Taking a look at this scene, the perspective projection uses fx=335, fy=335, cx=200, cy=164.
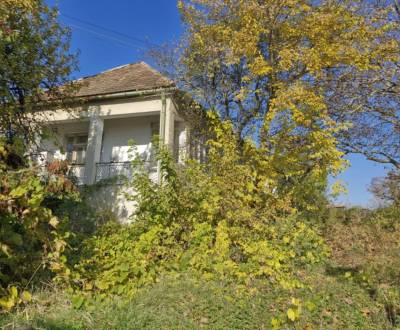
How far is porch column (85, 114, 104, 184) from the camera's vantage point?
1098 centimetres

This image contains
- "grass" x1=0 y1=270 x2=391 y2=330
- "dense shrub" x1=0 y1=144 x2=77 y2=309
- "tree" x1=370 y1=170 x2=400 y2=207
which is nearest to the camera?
"dense shrub" x1=0 y1=144 x2=77 y2=309

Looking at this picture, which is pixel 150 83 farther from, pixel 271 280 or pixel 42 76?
pixel 271 280

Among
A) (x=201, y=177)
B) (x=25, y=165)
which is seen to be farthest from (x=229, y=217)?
(x=25, y=165)

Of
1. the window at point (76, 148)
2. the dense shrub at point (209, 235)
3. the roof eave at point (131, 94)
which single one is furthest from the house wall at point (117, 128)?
the dense shrub at point (209, 235)

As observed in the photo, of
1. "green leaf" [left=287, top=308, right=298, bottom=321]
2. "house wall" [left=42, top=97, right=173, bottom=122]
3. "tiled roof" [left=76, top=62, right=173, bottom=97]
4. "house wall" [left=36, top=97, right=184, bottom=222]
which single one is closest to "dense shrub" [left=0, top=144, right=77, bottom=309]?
"green leaf" [left=287, top=308, right=298, bottom=321]

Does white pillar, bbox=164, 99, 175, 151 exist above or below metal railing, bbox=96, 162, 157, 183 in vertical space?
above

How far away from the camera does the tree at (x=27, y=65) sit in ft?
23.0

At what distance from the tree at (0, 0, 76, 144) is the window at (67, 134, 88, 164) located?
442 cm

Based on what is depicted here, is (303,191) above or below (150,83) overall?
below

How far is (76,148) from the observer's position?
13414 millimetres

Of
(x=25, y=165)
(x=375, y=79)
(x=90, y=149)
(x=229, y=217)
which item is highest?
(x=375, y=79)

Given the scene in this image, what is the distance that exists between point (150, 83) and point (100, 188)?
3.75 metres

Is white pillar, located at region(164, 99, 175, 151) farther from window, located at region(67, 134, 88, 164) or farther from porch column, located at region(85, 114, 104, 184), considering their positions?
window, located at region(67, 134, 88, 164)

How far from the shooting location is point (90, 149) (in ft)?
36.7
